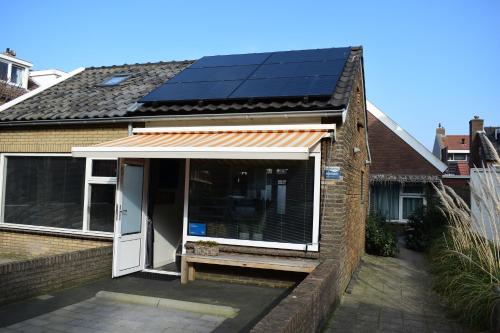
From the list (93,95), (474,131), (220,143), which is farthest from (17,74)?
(474,131)

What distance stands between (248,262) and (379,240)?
875cm

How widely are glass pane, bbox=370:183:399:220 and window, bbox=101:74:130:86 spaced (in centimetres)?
1525

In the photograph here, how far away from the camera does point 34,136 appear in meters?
11.6

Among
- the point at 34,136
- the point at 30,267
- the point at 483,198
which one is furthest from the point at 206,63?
the point at 483,198

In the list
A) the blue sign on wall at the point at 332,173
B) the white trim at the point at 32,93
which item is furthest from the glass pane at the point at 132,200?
the white trim at the point at 32,93

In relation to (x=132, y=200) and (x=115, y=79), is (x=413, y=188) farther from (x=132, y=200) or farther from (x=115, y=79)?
(x=132, y=200)

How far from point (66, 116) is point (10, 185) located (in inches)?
118

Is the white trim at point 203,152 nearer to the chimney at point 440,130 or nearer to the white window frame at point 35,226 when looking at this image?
the white window frame at point 35,226

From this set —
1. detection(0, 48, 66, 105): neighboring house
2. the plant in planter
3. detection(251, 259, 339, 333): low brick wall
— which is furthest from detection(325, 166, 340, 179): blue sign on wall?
detection(0, 48, 66, 105): neighboring house

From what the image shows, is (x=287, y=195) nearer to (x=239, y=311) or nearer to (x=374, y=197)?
(x=239, y=311)

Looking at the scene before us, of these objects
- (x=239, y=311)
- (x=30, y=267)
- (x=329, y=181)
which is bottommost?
(x=239, y=311)

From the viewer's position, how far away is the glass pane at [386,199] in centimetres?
2364

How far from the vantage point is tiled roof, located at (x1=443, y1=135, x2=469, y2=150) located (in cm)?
6067

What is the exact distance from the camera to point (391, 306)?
8664mm
